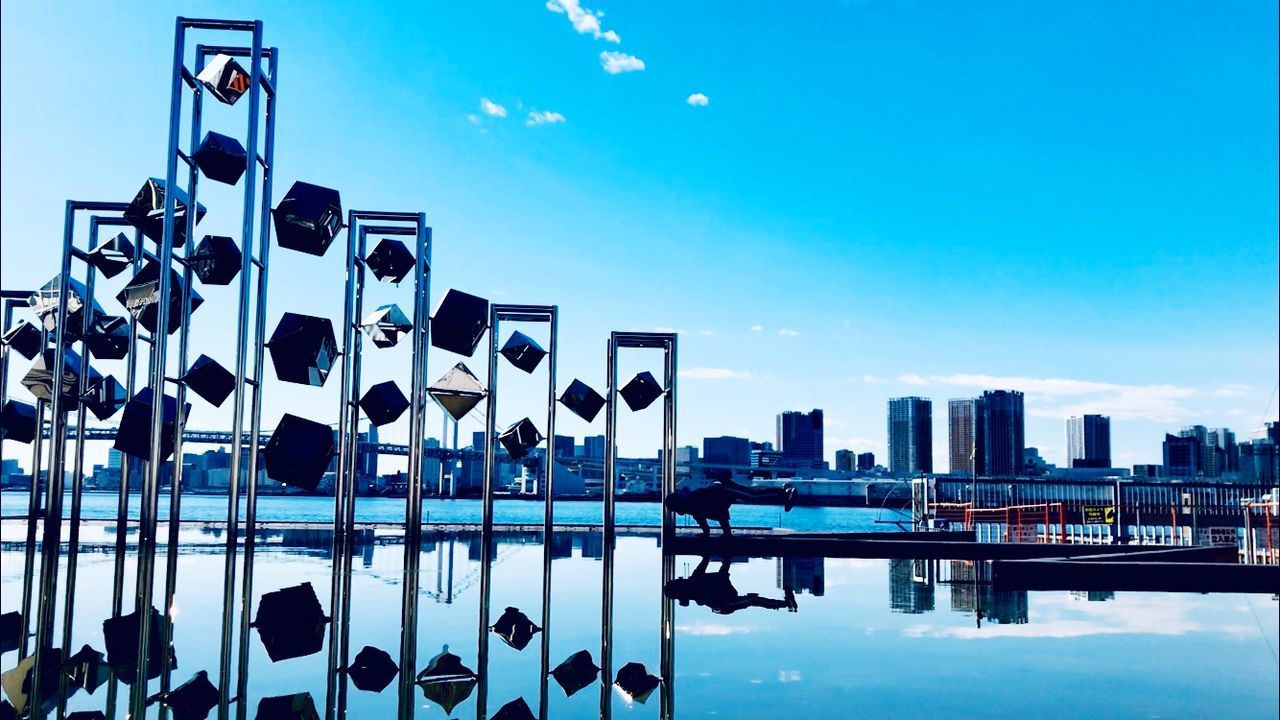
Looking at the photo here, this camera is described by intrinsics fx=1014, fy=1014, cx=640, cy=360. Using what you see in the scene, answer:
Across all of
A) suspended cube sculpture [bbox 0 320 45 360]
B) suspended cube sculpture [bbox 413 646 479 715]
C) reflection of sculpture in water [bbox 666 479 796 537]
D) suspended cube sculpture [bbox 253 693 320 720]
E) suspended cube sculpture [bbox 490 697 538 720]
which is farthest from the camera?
suspended cube sculpture [bbox 0 320 45 360]

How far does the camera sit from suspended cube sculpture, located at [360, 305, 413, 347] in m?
16.7

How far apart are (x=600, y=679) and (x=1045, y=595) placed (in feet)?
20.9

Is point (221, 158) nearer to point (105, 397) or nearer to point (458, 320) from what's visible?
point (458, 320)

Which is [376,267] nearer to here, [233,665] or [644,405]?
[644,405]

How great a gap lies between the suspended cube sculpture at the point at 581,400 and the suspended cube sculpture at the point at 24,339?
383 inches

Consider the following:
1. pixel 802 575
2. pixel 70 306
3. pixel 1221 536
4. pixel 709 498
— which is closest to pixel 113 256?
pixel 70 306

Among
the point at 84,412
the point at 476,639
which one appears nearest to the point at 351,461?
the point at 84,412

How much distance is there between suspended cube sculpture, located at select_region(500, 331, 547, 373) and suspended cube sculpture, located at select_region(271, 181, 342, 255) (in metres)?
3.64

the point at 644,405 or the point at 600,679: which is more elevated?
the point at 644,405

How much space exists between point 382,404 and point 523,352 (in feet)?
8.22

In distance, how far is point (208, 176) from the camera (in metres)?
14.2

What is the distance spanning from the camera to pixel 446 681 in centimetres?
515

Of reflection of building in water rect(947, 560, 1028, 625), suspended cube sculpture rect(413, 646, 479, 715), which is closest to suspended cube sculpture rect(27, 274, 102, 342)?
suspended cube sculpture rect(413, 646, 479, 715)

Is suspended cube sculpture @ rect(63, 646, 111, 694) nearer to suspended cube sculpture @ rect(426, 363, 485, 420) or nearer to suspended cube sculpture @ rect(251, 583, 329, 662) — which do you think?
suspended cube sculpture @ rect(251, 583, 329, 662)
